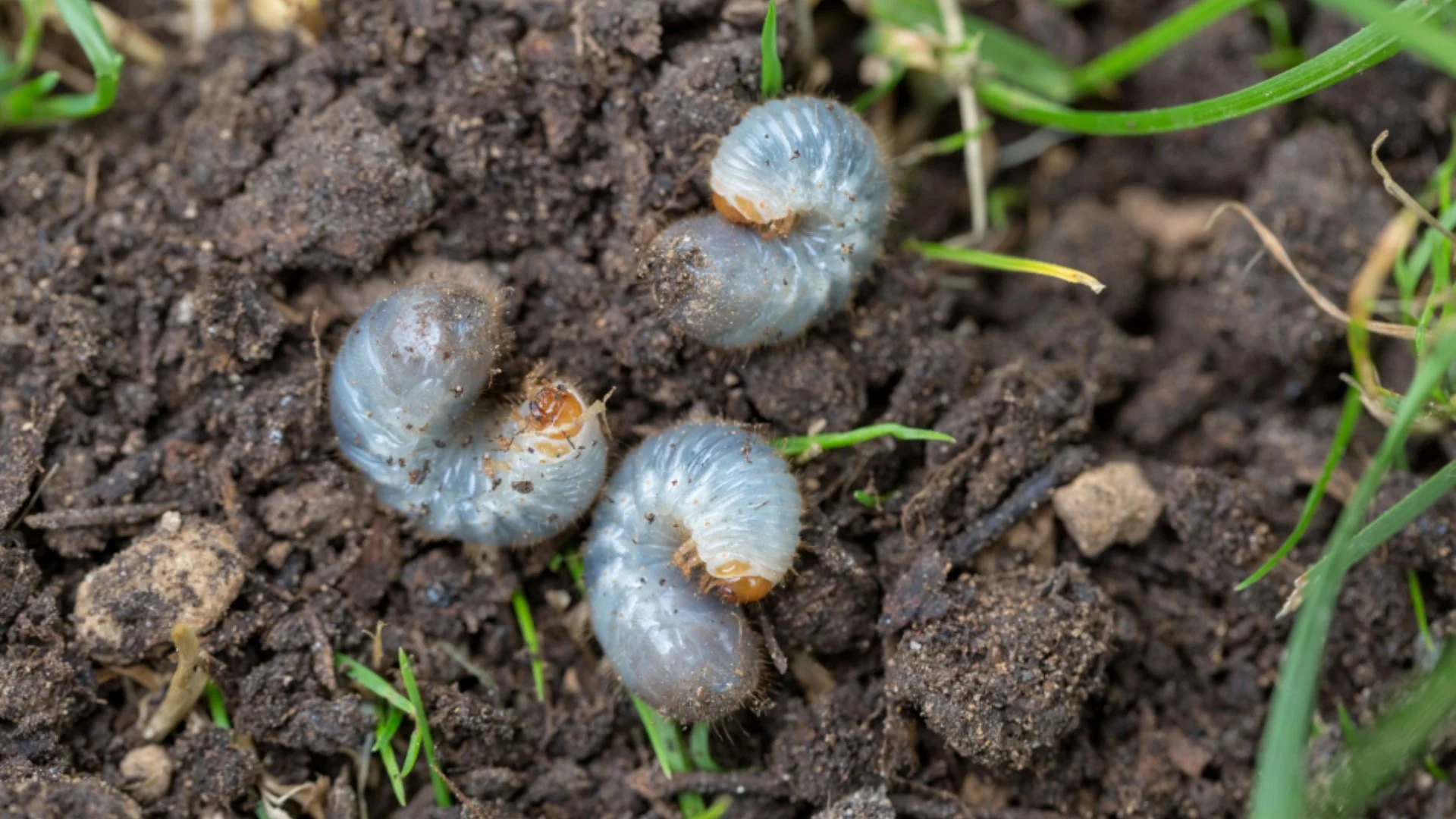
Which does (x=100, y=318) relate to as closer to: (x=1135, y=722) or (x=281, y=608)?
(x=281, y=608)

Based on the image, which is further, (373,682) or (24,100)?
(24,100)

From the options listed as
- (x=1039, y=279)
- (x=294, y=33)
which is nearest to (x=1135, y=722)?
(x=1039, y=279)

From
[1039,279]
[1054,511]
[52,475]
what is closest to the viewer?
[52,475]

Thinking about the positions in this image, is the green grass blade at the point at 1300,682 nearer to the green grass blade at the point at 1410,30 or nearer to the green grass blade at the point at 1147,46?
the green grass blade at the point at 1410,30

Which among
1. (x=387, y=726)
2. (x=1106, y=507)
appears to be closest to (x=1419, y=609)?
(x=1106, y=507)

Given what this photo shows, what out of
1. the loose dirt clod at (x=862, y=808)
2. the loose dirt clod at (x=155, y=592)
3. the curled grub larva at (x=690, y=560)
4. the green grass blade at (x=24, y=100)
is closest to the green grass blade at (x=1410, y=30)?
the curled grub larva at (x=690, y=560)

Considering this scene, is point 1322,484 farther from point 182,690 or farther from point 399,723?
point 182,690
